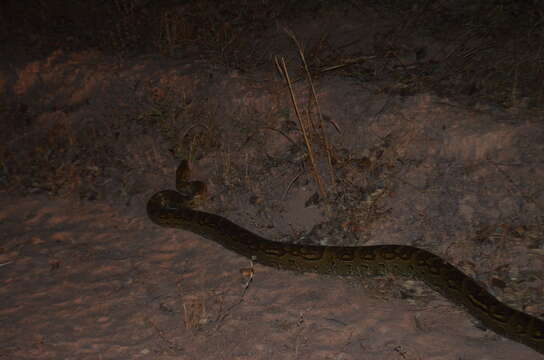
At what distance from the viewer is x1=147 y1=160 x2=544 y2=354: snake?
4043mm

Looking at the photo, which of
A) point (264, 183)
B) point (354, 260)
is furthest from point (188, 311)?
point (264, 183)

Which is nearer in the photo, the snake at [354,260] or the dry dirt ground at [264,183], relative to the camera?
the snake at [354,260]

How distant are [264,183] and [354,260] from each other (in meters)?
2.00

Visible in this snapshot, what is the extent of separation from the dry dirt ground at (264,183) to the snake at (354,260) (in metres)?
0.14

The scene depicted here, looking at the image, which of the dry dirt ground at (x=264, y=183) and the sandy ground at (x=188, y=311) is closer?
the sandy ground at (x=188, y=311)

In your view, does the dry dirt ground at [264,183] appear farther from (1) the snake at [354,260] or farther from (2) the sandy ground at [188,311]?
(1) the snake at [354,260]

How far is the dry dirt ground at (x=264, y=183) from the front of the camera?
4336 millimetres

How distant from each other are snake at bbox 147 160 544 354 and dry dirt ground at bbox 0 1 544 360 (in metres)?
0.14

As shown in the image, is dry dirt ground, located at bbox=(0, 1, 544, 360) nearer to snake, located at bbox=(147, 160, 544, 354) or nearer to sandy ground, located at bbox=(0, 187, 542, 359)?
sandy ground, located at bbox=(0, 187, 542, 359)

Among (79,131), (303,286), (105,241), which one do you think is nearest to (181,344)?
(303,286)

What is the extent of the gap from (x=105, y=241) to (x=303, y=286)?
8.96 ft

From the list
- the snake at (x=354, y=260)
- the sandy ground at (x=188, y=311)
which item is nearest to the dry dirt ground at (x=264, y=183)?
the sandy ground at (x=188, y=311)

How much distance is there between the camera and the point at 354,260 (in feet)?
16.6

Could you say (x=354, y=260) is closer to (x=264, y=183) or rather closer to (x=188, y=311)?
(x=188, y=311)
